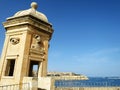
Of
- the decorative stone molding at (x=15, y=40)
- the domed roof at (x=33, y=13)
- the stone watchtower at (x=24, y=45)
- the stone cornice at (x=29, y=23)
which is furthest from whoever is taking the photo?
the domed roof at (x=33, y=13)

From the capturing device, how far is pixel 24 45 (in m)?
9.64

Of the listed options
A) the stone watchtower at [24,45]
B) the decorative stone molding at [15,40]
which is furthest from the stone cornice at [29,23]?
the decorative stone molding at [15,40]

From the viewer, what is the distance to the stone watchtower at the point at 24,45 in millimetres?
9424

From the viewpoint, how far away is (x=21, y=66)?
9.20 m

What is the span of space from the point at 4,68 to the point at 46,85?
128 inches

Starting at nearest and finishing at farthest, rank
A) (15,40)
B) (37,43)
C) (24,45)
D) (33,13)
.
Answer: (24,45) < (15,40) < (37,43) < (33,13)

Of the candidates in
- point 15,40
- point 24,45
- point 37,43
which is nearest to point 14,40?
point 15,40

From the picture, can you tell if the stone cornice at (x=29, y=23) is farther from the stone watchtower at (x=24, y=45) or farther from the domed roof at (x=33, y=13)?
the domed roof at (x=33, y=13)

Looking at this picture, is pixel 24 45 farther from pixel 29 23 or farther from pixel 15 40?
pixel 29 23

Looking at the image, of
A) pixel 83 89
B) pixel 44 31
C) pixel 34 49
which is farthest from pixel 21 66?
pixel 83 89

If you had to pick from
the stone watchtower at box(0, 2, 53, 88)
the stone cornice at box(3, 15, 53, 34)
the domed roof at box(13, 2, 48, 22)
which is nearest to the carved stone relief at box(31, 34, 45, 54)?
the stone watchtower at box(0, 2, 53, 88)

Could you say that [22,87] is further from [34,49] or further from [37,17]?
[37,17]

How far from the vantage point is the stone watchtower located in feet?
30.9

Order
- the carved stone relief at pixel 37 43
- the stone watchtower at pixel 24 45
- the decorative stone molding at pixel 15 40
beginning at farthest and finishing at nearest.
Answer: the carved stone relief at pixel 37 43 < the decorative stone molding at pixel 15 40 < the stone watchtower at pixel 24 45
